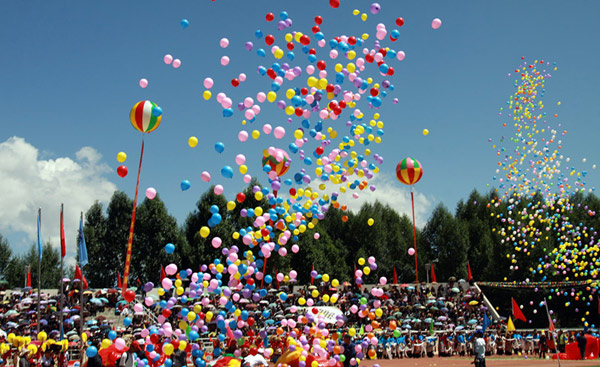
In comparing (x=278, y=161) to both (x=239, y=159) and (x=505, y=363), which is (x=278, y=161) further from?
(x=505, y=363)

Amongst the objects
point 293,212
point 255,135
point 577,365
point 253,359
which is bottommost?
point 577,365

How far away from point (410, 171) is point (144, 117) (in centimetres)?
645

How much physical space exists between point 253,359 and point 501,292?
35.9 metres

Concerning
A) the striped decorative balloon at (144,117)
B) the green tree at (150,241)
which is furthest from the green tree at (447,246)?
the striped decorative balloon at (144,117)

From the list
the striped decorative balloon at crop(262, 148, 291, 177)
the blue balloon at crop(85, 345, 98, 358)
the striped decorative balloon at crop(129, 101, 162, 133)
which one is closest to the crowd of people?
the blue balloon at crop(85, 345, 98, 358)

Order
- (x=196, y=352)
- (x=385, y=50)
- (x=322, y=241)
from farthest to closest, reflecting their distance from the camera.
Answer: (x=322, y=241), (x=385, y=50), (x=196, y=352)

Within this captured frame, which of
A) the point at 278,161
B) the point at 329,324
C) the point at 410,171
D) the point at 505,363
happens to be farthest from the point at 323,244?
the point at 278,161

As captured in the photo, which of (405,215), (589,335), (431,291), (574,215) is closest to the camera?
(589,335)

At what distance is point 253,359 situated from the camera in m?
9.22

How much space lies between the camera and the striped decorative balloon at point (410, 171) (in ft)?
45.7

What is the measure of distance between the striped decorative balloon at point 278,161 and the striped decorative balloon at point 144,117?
4.40 meters

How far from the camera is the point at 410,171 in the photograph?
549 inches

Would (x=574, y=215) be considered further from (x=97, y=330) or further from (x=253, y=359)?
(x=253, y=359)

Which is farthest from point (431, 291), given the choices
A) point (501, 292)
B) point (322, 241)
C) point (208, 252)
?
point (208, 252)
